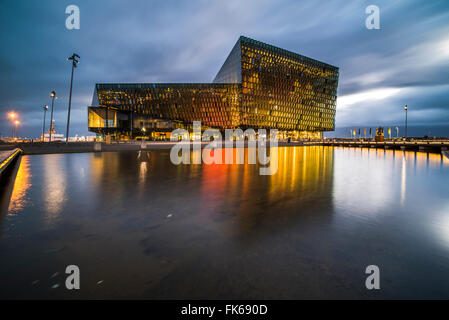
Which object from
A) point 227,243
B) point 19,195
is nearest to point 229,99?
point 19,195

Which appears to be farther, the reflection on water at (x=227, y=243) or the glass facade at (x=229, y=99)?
Result: the glass facade at (x=229, y=99)

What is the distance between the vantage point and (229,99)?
72.8 meters

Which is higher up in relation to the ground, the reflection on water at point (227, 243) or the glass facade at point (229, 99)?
the glass facade at point (229, 99)

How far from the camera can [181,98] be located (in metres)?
69.1

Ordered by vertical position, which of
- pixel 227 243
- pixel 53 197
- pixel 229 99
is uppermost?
pixel 229 99

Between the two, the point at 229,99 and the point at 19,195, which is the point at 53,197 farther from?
the point at 229,99

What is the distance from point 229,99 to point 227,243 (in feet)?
239

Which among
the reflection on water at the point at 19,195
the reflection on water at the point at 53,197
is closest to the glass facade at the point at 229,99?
the reflection on water at the point at 19,195

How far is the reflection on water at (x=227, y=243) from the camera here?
2453mm

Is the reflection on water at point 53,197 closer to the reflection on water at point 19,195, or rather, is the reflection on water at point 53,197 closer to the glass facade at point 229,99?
the reflection on water at point 19,195

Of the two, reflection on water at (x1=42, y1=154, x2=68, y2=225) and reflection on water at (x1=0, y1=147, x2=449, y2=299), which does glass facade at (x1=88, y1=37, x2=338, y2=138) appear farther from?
reflection on water at (x1=0, y1=147, x2=449, y2=299)

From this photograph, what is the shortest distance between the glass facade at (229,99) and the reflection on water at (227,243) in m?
66.6

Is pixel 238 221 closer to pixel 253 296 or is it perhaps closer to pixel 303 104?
pixel 253 296

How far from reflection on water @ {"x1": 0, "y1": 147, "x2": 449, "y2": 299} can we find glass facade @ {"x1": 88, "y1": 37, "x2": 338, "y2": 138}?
66.6 meters
